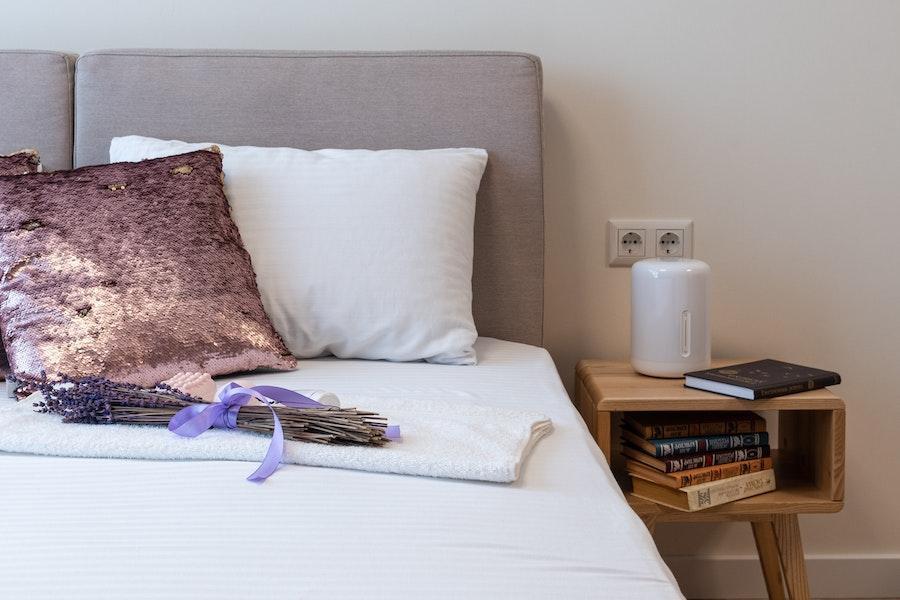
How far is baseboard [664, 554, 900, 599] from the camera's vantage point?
1.78 metres

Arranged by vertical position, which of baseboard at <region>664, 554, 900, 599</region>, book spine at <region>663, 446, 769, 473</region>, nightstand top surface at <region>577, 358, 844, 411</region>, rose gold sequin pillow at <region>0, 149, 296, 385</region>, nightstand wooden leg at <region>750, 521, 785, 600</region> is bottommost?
baseboard at <region>664, 554, 900, 599</region>

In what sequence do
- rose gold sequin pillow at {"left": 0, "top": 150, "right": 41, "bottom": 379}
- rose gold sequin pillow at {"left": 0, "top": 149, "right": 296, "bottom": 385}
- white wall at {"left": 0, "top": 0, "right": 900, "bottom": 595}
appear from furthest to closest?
white wall at {"left": 0, "top": 0, "right": 900, "bottom": 595}, rose gold sequin pillow at {"left": 0, "top": 150, "right": 41, "bottom": 379}, rose gold sequin pillow at {"left": 0, "top": 149, "right": 296, "bottom": 385}

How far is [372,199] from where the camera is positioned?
4.48 feet

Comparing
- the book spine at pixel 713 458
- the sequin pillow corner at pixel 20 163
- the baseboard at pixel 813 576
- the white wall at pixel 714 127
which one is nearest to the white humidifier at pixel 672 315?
the book spine at pixel 713 458

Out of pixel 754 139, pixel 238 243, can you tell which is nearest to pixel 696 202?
pixel 754 139

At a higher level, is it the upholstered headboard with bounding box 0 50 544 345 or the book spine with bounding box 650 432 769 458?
the upholstered headboard with bounding box 0 50 544 345

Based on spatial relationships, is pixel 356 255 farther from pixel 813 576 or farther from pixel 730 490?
pixel 813 576

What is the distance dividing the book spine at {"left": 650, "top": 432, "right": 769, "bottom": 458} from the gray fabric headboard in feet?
3.71

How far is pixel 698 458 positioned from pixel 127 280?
91cm

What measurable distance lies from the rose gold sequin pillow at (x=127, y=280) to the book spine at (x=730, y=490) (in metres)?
0.67

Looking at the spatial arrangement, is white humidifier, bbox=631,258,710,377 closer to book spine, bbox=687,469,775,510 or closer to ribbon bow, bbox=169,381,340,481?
book spine, bbox=687,469,775,510

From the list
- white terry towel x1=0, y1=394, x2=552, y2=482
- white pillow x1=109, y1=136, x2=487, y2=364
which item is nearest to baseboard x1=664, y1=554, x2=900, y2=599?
white pillow x1=109, y1=136, x2=487, y2=364

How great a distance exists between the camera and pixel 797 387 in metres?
1.40

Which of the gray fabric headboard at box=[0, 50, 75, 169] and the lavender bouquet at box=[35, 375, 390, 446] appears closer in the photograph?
the lavender bouquet at box=[35, 375, 390, 446]
